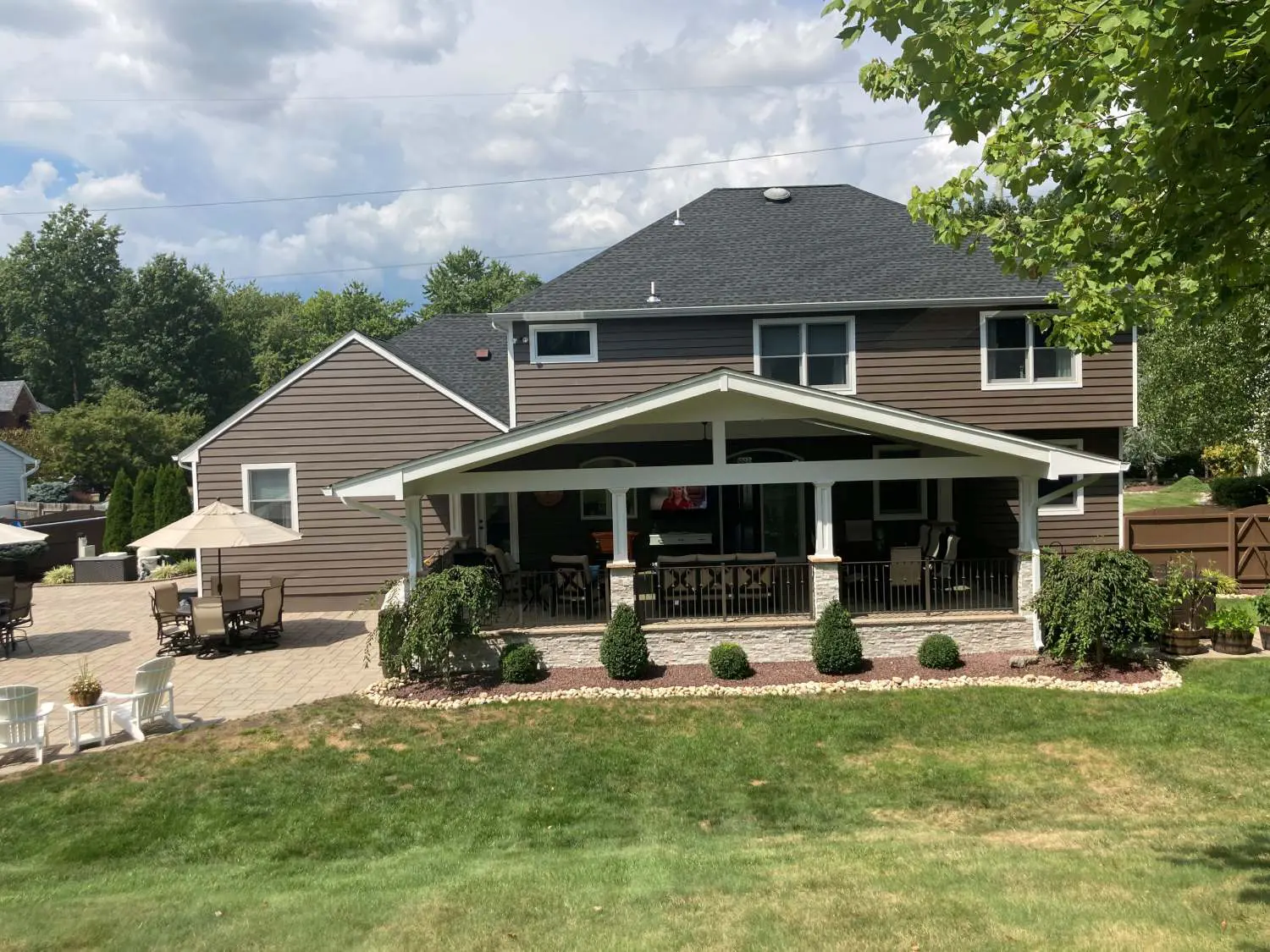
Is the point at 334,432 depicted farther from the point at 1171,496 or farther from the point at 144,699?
the point at 1171,496

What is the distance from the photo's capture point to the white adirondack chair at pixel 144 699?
385 inches

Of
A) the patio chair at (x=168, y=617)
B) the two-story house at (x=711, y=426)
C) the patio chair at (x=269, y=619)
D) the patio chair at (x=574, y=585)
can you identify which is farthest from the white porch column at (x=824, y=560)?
the patio chair at (x=168, y=617)

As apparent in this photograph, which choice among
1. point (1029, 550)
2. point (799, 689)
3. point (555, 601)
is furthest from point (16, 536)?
point (1029, 550)

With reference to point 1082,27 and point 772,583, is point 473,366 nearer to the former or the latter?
point 772,583

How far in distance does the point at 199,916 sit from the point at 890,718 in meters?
7.24

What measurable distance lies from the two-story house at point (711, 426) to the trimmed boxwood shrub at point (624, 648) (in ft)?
3.99

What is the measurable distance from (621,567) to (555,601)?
1.45 meters

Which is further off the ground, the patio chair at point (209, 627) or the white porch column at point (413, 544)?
the white porch column at point (413, 544)

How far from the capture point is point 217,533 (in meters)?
13.7

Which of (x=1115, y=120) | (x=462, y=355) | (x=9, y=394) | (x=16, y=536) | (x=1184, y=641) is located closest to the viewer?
(x=1115, y=120)

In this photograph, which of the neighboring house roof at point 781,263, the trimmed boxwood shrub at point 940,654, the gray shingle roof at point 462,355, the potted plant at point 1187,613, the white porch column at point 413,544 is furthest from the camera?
the gray shingle roof at point 462,355

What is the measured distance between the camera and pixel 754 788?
26.9ft

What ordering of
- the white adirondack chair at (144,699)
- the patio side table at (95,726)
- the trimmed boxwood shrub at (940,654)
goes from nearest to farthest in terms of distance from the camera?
the patio side table at (95,726)
the white adirondack chair at (144,699)
the trimmed boxwood shrub at (940,654)

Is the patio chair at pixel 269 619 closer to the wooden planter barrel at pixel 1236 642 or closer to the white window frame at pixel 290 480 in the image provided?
the white window frame at pixel 290 480
